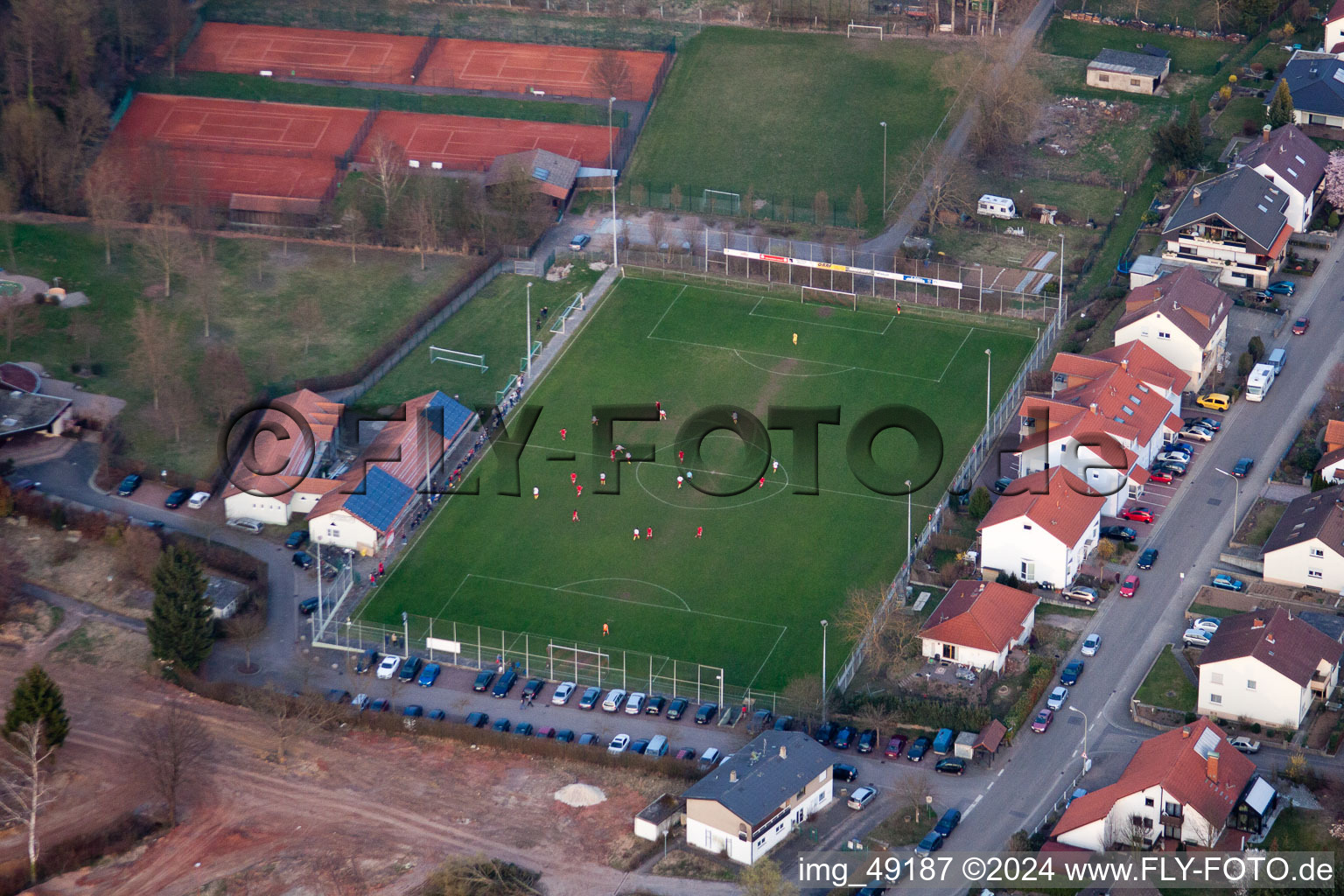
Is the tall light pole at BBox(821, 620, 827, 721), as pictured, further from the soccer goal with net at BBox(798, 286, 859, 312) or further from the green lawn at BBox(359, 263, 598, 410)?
the soccer goal with net at BBox(798, 286, 859, 312)

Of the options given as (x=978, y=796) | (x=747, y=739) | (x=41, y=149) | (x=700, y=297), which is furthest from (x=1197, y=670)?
(x=41, y=149)

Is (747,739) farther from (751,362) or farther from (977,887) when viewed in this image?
(751,362)

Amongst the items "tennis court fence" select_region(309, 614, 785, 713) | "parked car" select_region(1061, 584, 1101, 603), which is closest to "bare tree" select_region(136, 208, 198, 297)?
"tennis court fence" select_region(309, 614, 785, 713)

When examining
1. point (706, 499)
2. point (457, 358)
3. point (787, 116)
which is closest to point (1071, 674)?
point (706, 499)

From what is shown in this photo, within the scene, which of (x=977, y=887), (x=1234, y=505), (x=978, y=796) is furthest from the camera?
(x=1234, y=505)

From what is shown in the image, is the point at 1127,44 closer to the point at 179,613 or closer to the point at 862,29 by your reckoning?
the point at 862,29

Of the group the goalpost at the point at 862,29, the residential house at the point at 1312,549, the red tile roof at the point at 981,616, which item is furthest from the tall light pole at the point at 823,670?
the goalpost at the point at 862,29

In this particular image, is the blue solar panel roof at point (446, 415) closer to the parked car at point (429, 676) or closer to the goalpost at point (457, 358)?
the goalpost at point (457, 358)
